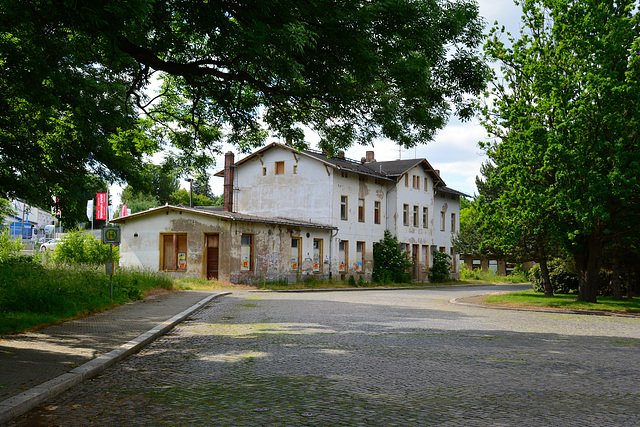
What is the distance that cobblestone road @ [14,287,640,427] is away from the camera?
5.52 meters

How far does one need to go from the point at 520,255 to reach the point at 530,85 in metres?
9.63

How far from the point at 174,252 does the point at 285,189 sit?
9654 millimetres

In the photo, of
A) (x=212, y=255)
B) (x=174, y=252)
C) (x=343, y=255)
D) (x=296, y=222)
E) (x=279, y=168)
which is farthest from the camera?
(x=279, y=168)

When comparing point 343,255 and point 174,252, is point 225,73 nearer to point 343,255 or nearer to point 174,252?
point 174,252

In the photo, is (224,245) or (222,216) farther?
(224,245)

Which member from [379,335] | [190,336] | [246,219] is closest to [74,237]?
[246,219]

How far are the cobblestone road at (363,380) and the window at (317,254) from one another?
2627 centimetres

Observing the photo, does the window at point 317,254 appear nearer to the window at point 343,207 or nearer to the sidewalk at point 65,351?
the window at point 343,207

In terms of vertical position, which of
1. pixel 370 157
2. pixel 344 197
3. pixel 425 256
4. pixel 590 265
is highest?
pixel 370 157

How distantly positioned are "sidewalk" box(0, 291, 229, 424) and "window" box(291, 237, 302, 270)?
74.8 ft

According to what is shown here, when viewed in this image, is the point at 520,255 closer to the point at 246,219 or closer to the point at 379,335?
the point at 246,219

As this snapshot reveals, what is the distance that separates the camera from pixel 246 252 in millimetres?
35188

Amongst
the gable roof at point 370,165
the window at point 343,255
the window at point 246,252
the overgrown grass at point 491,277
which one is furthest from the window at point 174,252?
the overgrown grass at point 491,277

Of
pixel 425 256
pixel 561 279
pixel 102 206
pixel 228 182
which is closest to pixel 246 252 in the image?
pixel 228 182
